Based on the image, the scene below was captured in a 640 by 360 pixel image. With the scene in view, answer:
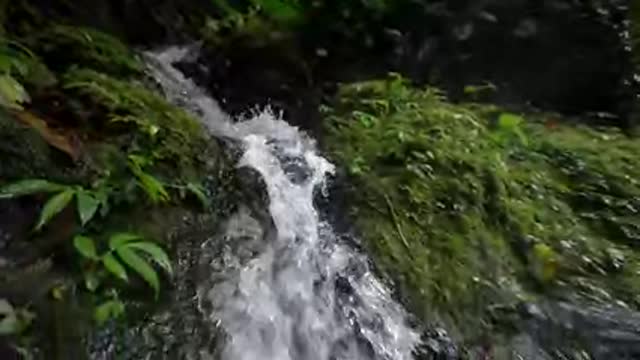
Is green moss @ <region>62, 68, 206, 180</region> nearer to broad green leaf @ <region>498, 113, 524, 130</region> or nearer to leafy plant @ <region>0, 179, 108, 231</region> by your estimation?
leafy plant @ <region>0, 179, 108, 231</region>

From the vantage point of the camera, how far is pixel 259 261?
9.69 ft

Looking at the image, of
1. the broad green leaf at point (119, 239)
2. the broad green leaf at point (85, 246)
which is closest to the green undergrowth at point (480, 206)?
the broad green leaf at point (119, 239)

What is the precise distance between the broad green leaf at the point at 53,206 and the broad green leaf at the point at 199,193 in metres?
0.48

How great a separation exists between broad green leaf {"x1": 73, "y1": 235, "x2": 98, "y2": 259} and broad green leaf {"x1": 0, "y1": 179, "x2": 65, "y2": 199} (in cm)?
16

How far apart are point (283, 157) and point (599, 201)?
4.33 ft

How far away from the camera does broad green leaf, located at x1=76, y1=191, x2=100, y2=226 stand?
240 cm

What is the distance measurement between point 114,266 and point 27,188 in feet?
1.04

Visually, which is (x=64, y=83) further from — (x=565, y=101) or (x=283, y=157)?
(x=565, y=101)

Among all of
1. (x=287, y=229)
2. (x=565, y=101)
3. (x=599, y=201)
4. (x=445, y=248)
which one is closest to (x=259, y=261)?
(x=287, y=229)

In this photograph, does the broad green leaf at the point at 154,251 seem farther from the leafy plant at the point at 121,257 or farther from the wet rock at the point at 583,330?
the wet rock at the point at 583,330

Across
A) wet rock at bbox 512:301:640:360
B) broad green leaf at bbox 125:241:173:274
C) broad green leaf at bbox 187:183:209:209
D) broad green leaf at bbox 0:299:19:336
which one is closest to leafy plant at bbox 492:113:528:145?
wet rock at bbox 512:301:640:360

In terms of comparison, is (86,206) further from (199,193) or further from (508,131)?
(508,131)

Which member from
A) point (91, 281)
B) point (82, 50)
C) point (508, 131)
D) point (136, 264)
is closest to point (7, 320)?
point (91, 281)

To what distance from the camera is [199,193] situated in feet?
9.33
